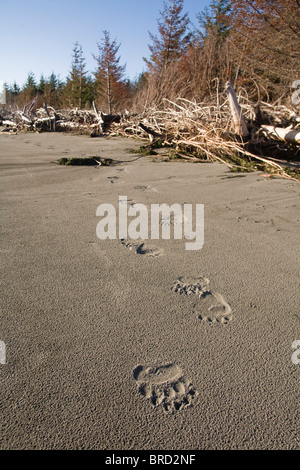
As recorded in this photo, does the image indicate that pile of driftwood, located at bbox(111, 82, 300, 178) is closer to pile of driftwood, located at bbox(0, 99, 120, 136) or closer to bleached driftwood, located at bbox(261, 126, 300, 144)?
bleached driftwood, located at bbox(261, 126, 300, 144)

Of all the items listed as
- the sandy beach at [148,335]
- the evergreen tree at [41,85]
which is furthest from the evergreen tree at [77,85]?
the sandy beach at [148,335]

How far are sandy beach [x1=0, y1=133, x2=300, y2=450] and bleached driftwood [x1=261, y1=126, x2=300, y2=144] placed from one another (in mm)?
3094

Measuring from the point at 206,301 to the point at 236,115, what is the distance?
4782 mm

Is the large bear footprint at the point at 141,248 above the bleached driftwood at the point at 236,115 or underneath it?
underneath

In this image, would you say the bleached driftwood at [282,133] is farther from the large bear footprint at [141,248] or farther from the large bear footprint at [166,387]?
the large bear footprint at [166,387]

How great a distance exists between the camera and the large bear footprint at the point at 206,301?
1.43 m

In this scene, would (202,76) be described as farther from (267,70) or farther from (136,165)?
(136,165)

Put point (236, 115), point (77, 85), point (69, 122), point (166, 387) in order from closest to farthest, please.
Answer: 1. point (166, 387)
2. point (236, 115)
3. point (69, 122)
4. point (77, 85)

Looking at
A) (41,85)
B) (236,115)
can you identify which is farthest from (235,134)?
(41,85)

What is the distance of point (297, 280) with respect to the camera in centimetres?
173

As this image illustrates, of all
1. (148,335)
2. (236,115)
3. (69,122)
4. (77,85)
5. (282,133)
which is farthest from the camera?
(77,85)

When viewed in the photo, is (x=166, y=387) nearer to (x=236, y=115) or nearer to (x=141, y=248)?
(x=141, y=248)

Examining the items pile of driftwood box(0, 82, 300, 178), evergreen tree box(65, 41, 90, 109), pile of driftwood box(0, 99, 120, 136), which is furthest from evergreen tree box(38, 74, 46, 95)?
pile of driftwood box(0, 82, 300, 178)

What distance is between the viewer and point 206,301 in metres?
1.54
